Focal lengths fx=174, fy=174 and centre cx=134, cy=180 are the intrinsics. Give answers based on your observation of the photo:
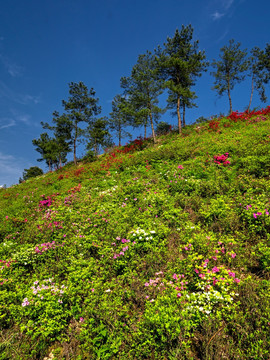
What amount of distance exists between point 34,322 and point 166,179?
695cm

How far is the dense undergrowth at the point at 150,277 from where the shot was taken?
2.65 m

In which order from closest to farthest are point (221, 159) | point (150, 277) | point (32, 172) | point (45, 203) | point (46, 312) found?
point (46, 312) → point (150, 277) → point (221, 159) → point (45, 203) → point (32, 172)

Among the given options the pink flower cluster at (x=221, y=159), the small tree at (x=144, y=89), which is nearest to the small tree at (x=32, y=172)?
the small tree at (x=144, y=89)

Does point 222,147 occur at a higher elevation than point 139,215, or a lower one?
higher

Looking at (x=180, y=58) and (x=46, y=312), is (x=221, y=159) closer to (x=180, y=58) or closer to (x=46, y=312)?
(x=46, y=312)

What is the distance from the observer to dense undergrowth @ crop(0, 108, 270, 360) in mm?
2652

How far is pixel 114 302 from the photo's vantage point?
3.21 metres

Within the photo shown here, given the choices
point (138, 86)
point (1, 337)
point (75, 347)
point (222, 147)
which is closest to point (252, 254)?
point (75, 347)

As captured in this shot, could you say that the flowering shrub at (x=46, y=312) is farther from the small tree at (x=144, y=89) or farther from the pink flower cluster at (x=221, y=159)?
the small tree at (x=144, y=89)

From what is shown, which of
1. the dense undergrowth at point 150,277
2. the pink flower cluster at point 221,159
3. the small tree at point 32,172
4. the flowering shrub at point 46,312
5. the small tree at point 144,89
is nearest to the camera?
the dense undergrowth at point 150,277

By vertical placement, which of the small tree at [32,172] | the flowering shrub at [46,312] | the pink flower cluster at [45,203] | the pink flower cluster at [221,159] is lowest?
the flowering shrub at [46,312]

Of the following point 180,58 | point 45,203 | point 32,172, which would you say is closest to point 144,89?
point 180,58

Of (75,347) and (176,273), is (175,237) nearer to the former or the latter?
(176,273)

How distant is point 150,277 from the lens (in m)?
3.79
